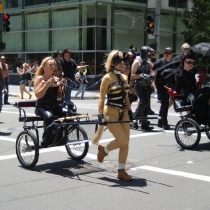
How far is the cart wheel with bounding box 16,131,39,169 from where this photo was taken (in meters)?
7.88

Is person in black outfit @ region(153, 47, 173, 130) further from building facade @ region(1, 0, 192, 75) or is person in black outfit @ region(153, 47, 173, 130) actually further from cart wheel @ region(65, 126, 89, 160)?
building facade @ region(1, 0, 192, 75)

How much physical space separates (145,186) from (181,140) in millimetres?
3083

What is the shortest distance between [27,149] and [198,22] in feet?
69.8

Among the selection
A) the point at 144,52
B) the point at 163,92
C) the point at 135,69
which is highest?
the point at 144,52

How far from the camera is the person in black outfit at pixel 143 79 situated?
11.9 metres

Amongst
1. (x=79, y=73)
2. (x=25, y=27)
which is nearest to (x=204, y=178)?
(x=79, y=73)

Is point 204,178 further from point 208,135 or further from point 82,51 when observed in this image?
point 82,51

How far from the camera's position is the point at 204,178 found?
24.6 feet

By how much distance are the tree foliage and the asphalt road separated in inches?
694

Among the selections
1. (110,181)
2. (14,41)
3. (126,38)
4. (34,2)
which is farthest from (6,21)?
(110,181)

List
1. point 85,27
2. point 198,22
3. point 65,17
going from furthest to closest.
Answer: point 65,17, point 85,27, point 198,22

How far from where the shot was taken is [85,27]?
29.4 m

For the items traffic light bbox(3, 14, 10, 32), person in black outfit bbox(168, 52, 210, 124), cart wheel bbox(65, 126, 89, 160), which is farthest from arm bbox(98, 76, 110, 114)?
traffic light bbox(3, 14, 10, 32)

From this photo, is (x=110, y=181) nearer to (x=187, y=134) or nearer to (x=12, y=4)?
(x=187, y=134)
